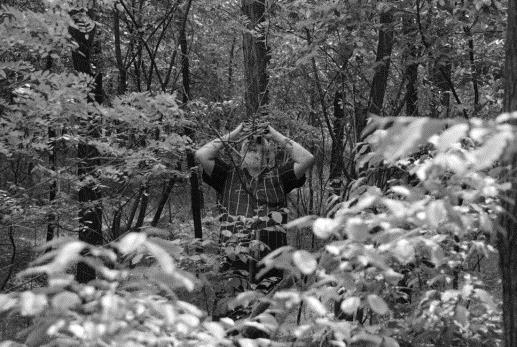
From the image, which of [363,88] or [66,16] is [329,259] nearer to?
[66,16]

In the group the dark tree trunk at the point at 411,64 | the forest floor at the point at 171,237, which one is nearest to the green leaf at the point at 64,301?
the forest floor at the point at 171,237

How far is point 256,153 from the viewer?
458cm

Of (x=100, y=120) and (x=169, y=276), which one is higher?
(x=100, y=120)

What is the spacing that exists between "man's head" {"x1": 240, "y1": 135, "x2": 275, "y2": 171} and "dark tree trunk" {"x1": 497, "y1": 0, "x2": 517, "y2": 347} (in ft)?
8.98

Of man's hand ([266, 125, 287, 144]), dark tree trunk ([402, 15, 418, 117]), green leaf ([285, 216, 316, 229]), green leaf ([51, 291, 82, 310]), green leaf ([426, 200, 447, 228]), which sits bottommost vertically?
green leaf ([51, 291, 82, 310])

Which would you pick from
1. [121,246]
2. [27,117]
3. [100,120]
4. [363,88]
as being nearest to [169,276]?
[121,246]

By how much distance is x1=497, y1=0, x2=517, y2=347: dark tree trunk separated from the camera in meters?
A: 1.84

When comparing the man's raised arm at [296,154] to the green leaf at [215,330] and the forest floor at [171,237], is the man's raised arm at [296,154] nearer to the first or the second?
the forest floor at [171,237]

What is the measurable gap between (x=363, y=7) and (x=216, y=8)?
441cm

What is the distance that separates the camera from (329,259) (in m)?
1.90

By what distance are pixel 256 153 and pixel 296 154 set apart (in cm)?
35

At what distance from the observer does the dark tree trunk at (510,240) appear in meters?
1.84

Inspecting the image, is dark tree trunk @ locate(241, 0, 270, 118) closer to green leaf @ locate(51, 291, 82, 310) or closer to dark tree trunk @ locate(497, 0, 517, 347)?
dark tree trunk @ locate(497, 0, 517, 347)

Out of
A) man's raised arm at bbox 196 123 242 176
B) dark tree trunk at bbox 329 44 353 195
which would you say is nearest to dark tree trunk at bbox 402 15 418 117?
dark tree trunk at bbox 329 44 353 195
